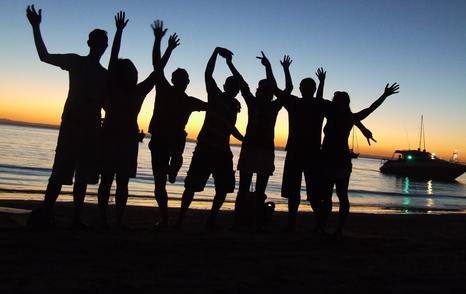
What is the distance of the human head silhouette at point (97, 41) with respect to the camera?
184 inches

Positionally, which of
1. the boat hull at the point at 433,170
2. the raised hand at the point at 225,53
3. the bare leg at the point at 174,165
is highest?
the raised hand at the point at 225,53

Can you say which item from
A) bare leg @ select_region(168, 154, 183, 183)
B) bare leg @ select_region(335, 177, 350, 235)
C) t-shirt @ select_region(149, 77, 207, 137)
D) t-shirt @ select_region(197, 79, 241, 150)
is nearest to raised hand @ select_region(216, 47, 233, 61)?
t-shirt @ select_region(197, 79, 241, 150)

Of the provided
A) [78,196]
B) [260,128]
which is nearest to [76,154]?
[78,196]

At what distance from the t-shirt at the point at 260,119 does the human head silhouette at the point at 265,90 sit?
0.06 metres

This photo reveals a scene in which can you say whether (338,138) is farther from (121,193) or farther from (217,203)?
(121,193)

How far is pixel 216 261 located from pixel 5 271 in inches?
63.9

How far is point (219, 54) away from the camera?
5.54m

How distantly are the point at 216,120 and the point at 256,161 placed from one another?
2.47 feet

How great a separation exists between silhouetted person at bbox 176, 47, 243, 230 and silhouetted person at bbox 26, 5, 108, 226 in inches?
50.5

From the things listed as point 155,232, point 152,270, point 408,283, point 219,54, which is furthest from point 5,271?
point 219,54

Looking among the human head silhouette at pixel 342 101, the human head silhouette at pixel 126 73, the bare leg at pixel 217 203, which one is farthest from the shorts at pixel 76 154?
the human head silhouette at pixel 342 101

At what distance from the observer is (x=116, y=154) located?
491cm

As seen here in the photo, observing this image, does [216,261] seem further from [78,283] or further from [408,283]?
[408,283]

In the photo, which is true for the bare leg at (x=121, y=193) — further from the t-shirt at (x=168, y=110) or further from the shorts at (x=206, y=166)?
the shorts at (x=206, y=166)
